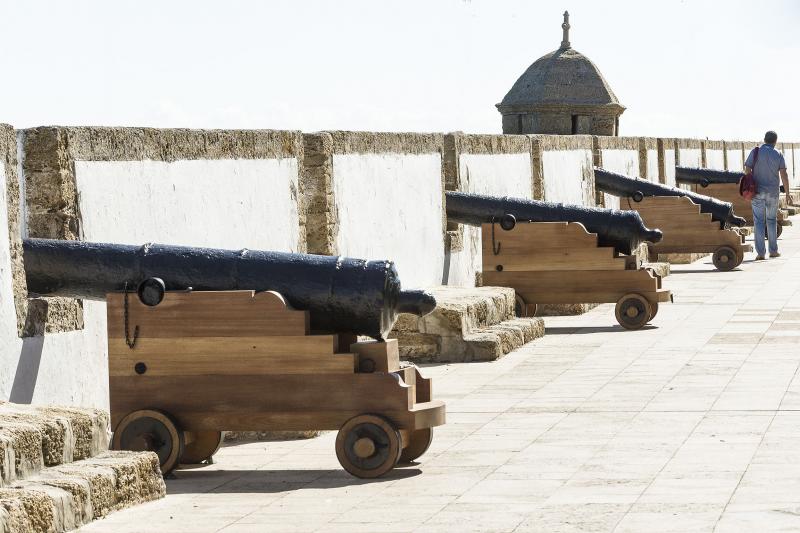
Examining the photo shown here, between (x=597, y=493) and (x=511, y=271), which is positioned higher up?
(x=511, y=271)

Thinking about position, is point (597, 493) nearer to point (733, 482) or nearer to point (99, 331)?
point (733, 482)

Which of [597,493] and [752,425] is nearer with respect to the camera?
[597,493]

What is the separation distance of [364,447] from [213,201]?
2.72 m

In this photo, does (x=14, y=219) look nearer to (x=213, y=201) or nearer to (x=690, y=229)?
(x=213, y=201)

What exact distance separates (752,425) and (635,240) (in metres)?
5.35

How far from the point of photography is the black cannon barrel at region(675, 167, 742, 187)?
24.5 m

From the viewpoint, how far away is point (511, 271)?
1310 centimetres

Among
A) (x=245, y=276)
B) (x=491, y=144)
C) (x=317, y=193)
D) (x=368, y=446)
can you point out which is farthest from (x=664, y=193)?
(x=368, y=446)

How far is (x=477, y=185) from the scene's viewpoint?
49.1ft

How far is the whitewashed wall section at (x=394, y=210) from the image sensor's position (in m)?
11.3

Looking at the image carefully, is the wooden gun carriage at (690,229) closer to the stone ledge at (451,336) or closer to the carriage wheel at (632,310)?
the carriage wheel at (632,310)

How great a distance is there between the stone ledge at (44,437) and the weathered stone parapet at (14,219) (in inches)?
35.1

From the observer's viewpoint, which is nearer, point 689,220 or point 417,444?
point 417,444

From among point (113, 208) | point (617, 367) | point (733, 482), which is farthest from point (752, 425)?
point (113, 208)
